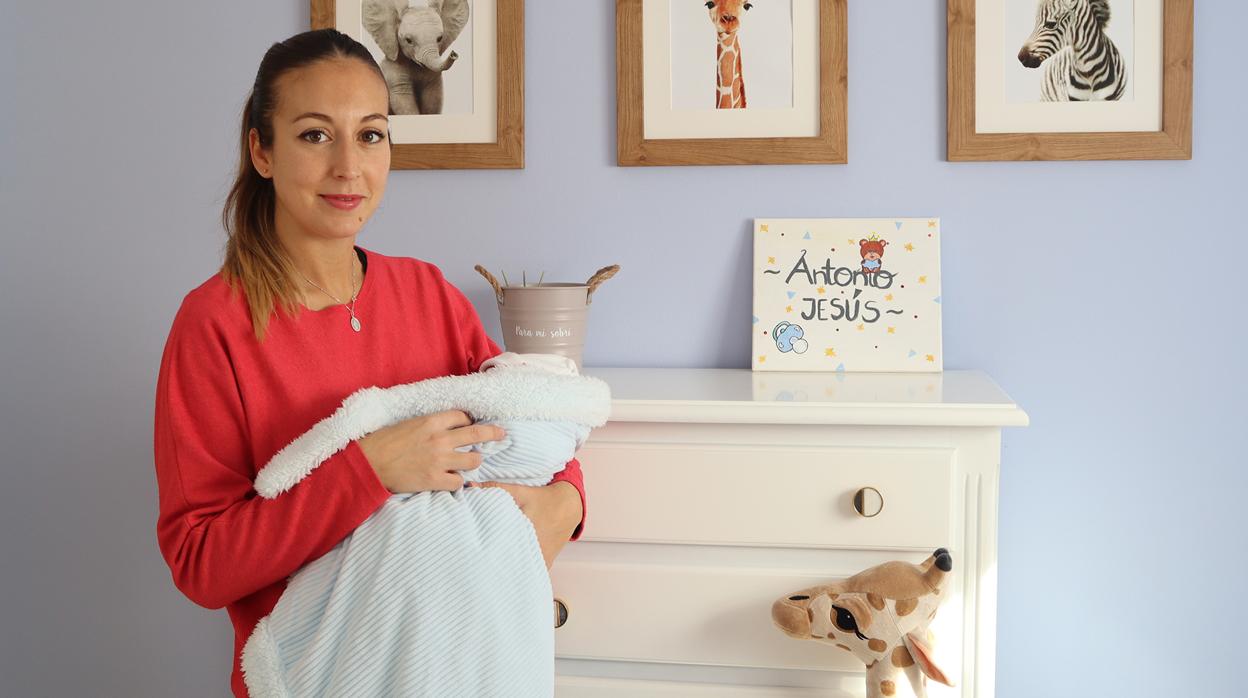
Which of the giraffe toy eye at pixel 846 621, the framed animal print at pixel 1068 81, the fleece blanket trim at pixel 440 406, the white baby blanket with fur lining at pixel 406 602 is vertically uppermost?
the framed animal print at pixel 1068 81

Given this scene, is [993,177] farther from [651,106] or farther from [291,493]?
[291,493]

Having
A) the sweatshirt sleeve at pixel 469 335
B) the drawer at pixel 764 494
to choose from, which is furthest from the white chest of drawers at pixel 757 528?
the sweatshirt sleeve at pixel 469 335

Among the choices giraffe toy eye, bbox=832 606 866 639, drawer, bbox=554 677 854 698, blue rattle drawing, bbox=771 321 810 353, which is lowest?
drawer, bbox=554 677 854 698


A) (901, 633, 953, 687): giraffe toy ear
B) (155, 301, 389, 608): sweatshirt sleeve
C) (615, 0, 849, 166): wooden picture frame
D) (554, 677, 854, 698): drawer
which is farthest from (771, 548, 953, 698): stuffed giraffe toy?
(615, 0, 849, 166): wooden picture frame

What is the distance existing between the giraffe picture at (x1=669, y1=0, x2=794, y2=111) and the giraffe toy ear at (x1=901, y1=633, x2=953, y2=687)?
0.93m

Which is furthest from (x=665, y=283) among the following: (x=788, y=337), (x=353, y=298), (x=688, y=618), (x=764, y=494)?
(x=353, y=298)

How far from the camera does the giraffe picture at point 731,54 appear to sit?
1.75 m

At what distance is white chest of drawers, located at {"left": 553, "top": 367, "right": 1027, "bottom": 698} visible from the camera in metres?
1.39

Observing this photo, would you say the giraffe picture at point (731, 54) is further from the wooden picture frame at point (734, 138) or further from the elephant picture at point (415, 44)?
the elephant picture at point (415, 44)

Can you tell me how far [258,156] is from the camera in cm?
115

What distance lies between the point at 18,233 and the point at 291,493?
1.32m

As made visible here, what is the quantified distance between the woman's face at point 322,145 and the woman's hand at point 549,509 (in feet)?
1.16

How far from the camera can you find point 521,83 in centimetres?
181

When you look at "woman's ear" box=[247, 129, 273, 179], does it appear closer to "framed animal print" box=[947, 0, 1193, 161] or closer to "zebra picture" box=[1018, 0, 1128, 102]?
"framed animal print" box=[947, 0, 1193, 161]
